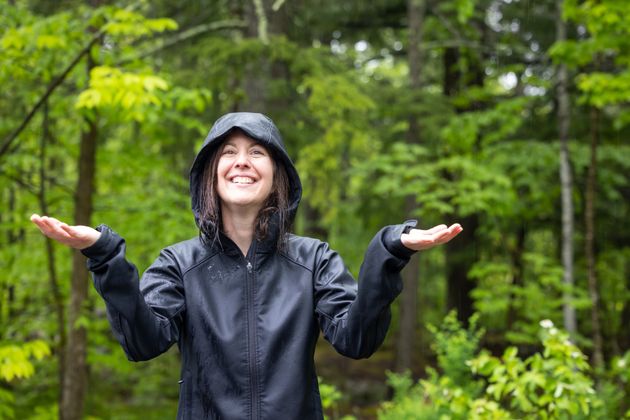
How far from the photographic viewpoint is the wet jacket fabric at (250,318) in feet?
6.37

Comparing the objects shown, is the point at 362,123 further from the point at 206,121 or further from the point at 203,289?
the point at 203,289

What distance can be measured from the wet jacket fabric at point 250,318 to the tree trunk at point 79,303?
3.58 meters

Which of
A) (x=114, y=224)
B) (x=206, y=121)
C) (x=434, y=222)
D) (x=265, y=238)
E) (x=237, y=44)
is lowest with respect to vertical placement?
(x=434, y=222)

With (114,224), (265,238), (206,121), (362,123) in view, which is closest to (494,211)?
(362,123)

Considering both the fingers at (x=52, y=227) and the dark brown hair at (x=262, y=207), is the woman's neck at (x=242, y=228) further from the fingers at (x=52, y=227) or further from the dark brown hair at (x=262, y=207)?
the fingers at (x=52, y=227)

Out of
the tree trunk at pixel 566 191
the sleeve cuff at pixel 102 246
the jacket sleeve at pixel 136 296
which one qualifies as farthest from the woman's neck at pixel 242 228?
the tree trunk at pixel 566 191

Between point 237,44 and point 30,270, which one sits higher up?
point 237,44

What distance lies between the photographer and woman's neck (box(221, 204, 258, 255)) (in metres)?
2.23

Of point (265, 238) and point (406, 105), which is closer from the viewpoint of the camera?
point (265, 238)

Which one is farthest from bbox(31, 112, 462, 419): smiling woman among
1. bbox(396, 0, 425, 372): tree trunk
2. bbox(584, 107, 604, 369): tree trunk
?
bbox(396, 0, 425, 372): tree trunk

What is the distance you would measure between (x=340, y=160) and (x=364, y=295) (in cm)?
722

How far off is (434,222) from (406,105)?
3.09 meters

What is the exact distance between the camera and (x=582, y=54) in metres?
6.95

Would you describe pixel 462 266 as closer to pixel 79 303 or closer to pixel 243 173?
pixel 79 303
